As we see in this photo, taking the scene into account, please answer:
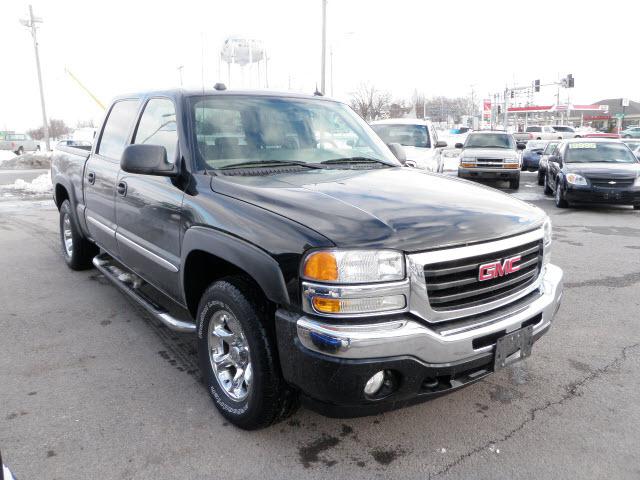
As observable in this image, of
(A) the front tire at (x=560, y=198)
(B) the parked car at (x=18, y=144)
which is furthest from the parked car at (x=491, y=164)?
(B) the parked car at (x=18, y=144)

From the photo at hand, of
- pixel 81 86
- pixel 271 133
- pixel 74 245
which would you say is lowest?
pixel 74 245

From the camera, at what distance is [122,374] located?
3.54 meters

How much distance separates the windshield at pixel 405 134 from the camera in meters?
12.6

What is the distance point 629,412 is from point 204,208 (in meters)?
2.71

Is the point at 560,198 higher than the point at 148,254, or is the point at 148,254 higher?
the point at 148,254

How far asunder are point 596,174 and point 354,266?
995 centimetres

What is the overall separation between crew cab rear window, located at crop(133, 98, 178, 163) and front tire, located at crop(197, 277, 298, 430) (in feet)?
3.59

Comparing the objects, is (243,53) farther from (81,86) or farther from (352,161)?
(352,161)

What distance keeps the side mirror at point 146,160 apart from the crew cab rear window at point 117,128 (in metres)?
1.22

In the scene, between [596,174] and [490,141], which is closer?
[596,174]

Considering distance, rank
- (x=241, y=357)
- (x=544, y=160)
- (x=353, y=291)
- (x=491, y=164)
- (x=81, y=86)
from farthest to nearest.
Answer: (x=81, y=86)
(x=544, y=160)
(x=491, y=164)
(x=241, y=357)
(x=353, y=291)

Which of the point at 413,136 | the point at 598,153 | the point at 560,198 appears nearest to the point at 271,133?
the point at 560,198

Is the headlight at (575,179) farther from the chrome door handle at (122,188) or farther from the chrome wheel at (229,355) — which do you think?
the chrome wheel at (229,355)

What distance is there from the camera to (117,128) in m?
4.56
